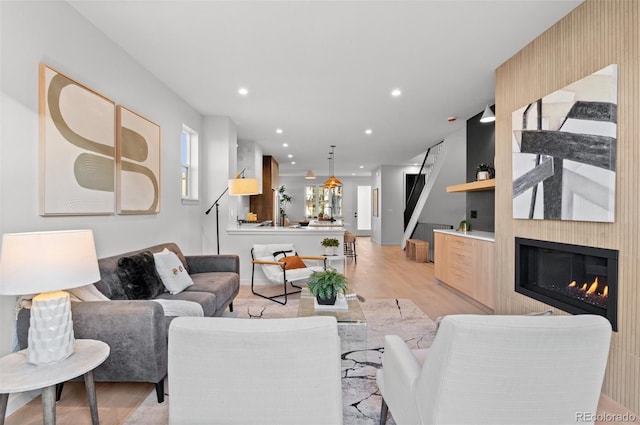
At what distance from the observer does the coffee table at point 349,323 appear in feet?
8.50

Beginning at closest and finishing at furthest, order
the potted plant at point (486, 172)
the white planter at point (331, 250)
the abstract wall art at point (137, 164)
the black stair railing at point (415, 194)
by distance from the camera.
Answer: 1. the abstract wall art at point (137, 164)
2. the potted plant at point (486, 172)
3. the white planter at point (331, 250)
4. the black stair railing at point (415, 194)

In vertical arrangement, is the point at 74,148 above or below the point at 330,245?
above

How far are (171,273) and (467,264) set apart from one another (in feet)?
11.7

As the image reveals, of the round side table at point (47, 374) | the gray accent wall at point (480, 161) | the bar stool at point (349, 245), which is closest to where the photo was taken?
the round side table at point (47, 374)

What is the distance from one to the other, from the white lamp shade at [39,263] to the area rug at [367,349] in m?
0.83

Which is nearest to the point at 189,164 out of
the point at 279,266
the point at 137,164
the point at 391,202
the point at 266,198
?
the point at 137,164

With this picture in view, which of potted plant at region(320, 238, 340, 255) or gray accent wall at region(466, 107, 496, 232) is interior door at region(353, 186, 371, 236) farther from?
potted plant at region(320, 238, 340, 255)

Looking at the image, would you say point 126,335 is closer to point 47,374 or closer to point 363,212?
point 47,374

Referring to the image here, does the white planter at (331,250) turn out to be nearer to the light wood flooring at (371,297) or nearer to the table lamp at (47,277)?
the light wood flooring at (371,297)

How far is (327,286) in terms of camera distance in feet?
9.25

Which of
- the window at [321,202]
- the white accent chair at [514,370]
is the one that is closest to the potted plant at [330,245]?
the white accent chair at [514,370]

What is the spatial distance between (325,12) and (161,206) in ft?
9.32

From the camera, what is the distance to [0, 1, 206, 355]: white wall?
1.98 m

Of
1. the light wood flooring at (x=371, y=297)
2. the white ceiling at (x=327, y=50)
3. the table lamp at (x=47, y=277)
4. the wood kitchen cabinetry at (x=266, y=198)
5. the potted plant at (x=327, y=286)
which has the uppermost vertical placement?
the white ceiling at (x=327, y=50)
